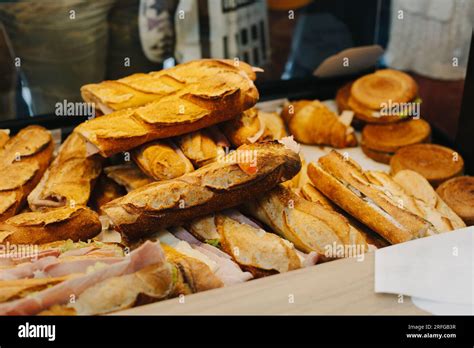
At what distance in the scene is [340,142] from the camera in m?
2.74

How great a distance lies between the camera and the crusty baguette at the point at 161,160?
6.67ft

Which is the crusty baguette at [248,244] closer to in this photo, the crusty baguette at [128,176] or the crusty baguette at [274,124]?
the crusty baguette at [128,176]

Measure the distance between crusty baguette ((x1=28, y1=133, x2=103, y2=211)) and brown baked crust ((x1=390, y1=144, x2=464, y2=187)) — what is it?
1344 millimetres

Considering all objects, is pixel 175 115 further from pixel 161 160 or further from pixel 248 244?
pixel 248 244

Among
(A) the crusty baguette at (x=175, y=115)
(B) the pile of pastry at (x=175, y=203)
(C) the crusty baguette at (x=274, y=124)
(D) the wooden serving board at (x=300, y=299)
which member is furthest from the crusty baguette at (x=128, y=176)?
(D) the wooden serving board at (x=300, y=299)

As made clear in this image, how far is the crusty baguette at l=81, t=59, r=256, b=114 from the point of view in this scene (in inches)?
87.8

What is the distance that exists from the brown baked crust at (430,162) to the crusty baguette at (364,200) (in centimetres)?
39

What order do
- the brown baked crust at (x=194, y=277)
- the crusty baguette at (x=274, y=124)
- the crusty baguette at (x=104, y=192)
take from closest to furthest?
the brown baked crust at (x=194, y=277) → the crusty baguette at (x=104, y=192) → the crusty baguette at (x=274, y=124)

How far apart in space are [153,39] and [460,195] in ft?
7.31

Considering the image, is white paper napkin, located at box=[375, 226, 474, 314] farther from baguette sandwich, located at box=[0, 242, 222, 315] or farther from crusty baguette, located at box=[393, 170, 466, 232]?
baguette sandwich, located at box=[0, 242, 222, 315]

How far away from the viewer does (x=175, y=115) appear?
2.11 m

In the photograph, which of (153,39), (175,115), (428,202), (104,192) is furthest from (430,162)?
(153,39)
